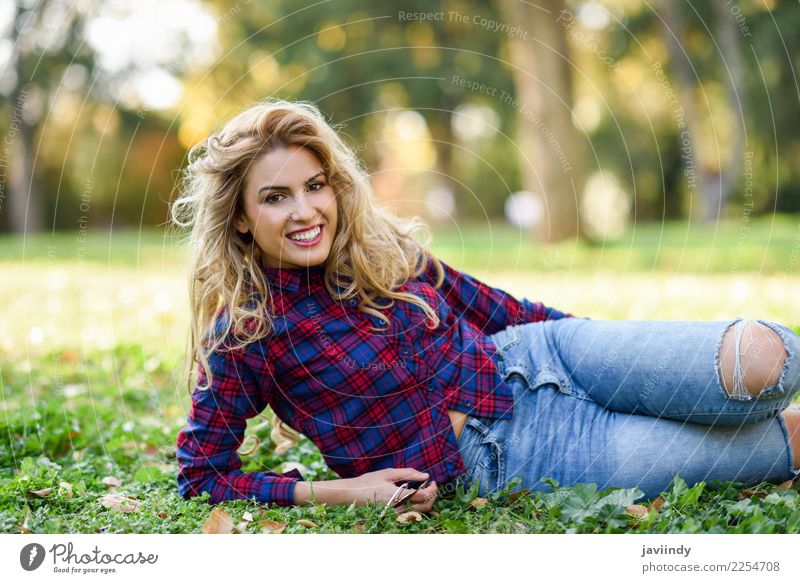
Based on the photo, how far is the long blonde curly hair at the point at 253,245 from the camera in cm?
284

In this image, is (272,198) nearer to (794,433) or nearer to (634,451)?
(634,451)

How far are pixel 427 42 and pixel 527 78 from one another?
15.2 metres

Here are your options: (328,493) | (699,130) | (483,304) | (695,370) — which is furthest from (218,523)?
(699,130)

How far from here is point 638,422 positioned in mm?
2787

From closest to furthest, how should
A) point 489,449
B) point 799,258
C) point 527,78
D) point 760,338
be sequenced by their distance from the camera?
point 760,338
point 489,449
point 799,258
point 527,78

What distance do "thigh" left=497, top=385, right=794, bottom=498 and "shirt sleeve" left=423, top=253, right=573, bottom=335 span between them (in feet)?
1.85

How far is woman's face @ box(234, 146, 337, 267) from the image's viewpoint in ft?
9.31

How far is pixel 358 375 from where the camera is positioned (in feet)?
9.20

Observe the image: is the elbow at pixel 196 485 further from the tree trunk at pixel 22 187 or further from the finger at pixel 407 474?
the tree trunk at pixel 22 187

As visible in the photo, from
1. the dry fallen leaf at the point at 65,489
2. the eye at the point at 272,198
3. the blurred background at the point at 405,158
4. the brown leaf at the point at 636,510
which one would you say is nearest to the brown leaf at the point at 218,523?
the blurred background at the point at 405,158

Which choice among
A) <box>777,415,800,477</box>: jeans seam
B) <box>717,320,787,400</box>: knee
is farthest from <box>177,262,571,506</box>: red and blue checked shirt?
<box>777,415,800,477</box>: jeans seam
